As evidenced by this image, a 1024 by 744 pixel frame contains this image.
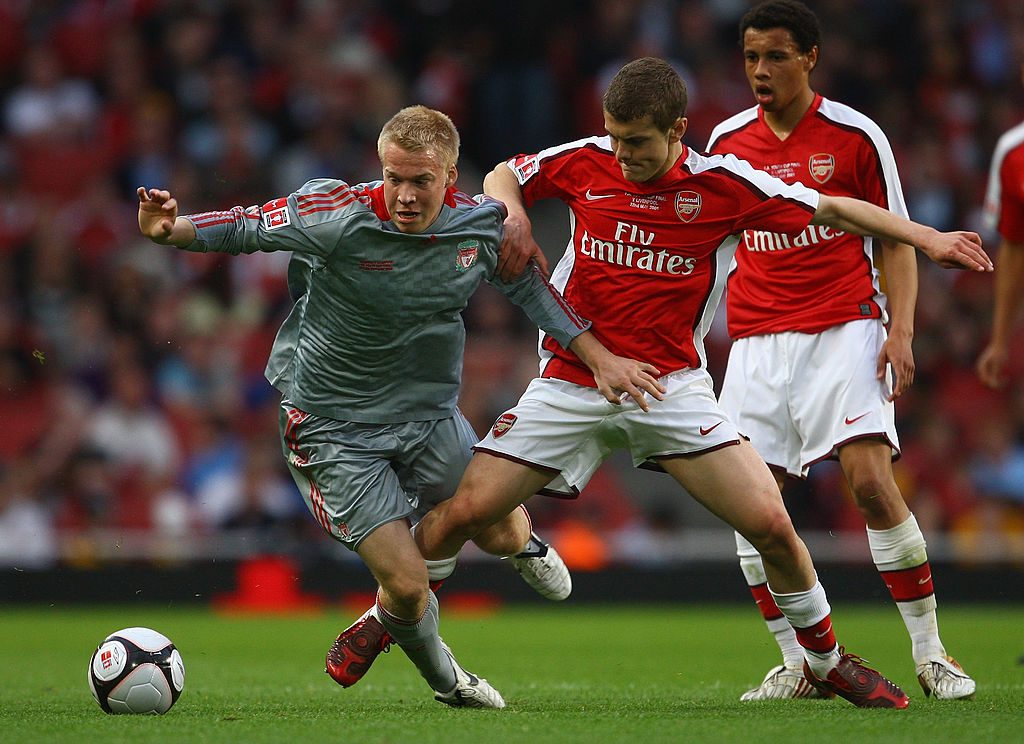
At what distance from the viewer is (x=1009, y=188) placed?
661 cm

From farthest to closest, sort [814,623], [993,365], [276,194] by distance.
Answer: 1. [276,194]
2. [993,365]
3. [814,623]

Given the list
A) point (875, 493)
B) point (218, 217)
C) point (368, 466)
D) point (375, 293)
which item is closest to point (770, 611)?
point (875, 493)

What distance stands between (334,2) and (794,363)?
9942 mm

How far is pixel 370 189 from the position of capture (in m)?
5.55

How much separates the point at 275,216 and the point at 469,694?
6.30 ft

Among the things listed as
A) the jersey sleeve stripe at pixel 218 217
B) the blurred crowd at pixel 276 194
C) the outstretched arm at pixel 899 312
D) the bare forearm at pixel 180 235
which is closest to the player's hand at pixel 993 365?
the outstretched arm at pixel 899 312

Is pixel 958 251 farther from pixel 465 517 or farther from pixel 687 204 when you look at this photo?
pixel 465 517

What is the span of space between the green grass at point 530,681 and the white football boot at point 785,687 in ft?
0.49

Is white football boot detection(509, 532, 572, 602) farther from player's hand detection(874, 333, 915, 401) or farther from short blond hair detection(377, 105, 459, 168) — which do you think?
short blond hair detection(377, 105, 459, 168)

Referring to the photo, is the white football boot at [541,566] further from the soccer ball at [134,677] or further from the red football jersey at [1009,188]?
the red football jersey at [1009,188]

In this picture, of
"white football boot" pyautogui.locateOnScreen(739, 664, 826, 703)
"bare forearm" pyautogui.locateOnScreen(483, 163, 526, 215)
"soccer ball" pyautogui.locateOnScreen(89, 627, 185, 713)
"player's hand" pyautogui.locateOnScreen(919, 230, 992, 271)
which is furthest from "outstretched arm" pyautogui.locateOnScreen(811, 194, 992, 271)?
"soccer ball" pyautogui.locateOnScreen(89, 627, 185, 713)

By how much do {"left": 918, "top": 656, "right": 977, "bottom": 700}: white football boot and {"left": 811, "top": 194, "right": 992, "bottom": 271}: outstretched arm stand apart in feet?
5.49

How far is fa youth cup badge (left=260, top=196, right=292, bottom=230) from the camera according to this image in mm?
5277

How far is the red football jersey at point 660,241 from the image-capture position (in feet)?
18.2
